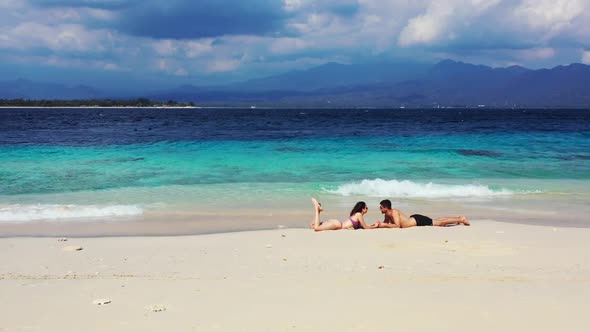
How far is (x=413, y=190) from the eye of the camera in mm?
18016

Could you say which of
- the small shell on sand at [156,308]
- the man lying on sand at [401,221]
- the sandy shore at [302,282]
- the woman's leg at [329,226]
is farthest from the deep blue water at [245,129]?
the small shell on sand at [156,308]

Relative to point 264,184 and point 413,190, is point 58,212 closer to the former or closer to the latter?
point 264,184

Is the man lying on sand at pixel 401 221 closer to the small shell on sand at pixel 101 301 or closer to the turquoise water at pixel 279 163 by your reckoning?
the small shell on sand at pixel 101 301

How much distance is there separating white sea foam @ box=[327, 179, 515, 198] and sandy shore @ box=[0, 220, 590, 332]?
6.44m

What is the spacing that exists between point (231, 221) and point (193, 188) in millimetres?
5855

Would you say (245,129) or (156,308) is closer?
(156,308)

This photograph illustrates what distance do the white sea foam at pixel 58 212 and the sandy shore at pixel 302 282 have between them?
299 cm

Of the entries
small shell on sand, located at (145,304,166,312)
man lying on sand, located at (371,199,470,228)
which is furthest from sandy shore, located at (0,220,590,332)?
man lying on sand, located at (371,199,470,228)

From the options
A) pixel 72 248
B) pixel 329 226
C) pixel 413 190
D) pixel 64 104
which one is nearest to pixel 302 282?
pixel 329 226

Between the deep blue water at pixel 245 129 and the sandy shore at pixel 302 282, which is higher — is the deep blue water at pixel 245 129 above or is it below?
below

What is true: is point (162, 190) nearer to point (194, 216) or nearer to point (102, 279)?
point (194, 216)

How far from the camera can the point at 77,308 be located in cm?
648

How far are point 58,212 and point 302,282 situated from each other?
8.66m

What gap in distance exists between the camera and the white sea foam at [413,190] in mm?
17359
